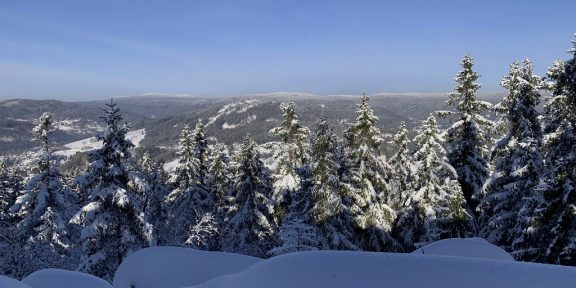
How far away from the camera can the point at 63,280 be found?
8.87 meters

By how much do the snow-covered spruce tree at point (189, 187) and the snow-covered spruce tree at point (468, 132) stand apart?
1935 cm

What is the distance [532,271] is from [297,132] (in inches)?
961

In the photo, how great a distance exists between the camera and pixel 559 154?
1430cm

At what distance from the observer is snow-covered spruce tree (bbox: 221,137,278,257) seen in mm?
29609

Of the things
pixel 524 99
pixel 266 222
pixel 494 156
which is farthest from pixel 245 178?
pixel 524 99

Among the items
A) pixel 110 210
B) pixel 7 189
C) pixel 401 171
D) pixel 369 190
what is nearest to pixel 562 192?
pixel 369 190

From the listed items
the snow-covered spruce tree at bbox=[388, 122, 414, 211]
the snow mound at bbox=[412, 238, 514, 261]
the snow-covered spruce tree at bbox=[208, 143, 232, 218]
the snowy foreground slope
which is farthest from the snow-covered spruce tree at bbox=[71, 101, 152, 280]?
the snow-covered spruce tree at bbox=[388, 122, 414, 211]

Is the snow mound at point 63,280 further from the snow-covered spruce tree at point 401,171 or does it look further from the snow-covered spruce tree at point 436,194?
the snow-covered spruce tree at point 401,171

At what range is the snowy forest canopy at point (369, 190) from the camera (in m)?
15.4

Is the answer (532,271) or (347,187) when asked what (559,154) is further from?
(532,271)

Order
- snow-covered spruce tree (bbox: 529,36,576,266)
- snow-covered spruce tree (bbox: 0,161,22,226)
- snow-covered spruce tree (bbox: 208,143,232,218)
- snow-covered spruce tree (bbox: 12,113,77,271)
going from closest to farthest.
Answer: snow-covered spruce tree (bbox: 529,36,576,266), snow-covered spruce tree (bbox: 12,113,77,271), snow-covered spruce tree (bbox: 208,143,232,218), snow-covered spruce tree (bbox: 0,161,22,226)

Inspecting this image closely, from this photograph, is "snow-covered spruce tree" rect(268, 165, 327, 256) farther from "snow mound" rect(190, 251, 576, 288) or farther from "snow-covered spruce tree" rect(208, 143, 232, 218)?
"snow mound" rect(190, 251, 576, 288)

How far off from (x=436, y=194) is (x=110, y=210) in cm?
1723

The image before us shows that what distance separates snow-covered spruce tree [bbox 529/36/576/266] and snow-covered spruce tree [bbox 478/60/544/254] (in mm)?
3645
